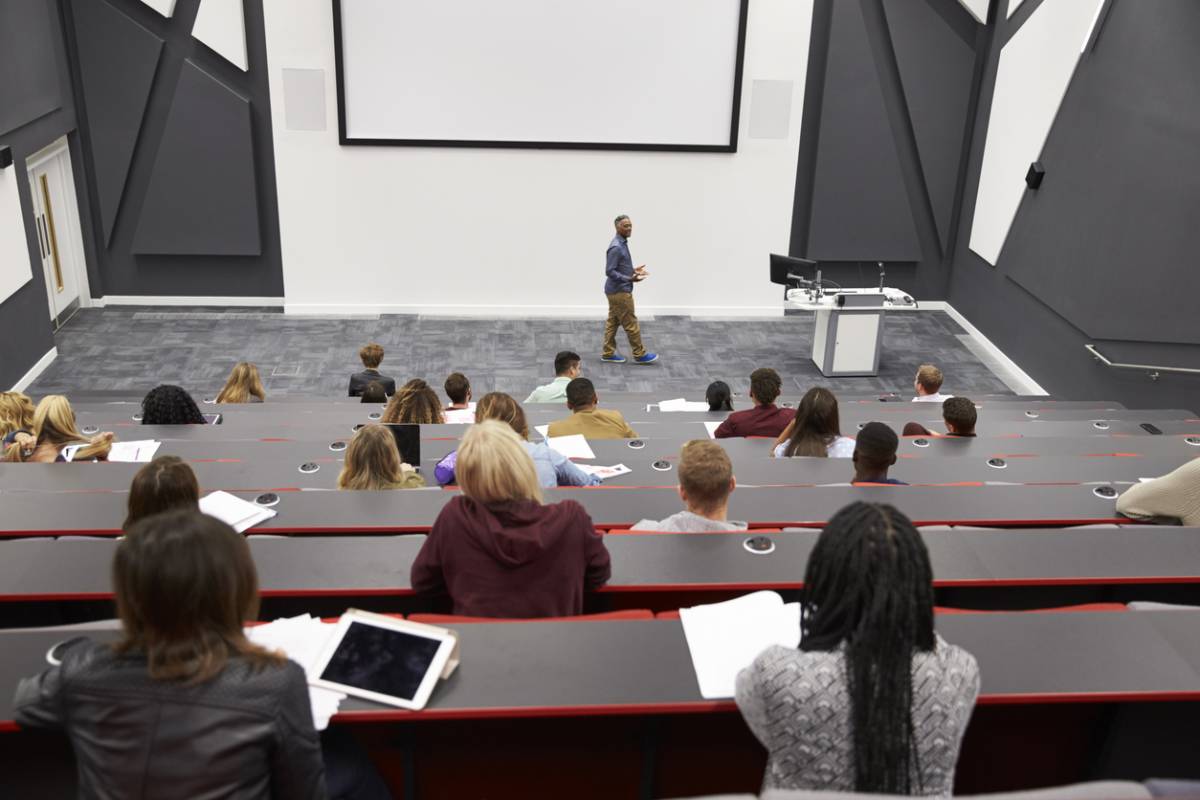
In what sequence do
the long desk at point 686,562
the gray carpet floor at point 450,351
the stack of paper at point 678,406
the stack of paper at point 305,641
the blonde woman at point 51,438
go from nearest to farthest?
1. the stack of paper at point 305,641
2. the long desk at point 686,562
3. the blonde woman at point 51,438
4. the stack of paper at point 678,406
5. the gray carpet floor at point 450,351

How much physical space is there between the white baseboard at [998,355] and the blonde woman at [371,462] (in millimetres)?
6601

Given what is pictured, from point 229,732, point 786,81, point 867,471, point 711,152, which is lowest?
point 867,471

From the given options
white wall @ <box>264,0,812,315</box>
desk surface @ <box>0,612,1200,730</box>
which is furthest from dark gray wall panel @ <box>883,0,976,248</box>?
desk surface @ <box>0,612,1200,730</box>

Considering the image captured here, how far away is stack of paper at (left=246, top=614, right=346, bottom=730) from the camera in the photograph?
2158mm

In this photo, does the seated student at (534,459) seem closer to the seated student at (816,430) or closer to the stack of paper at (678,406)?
the seated student at (816,430)

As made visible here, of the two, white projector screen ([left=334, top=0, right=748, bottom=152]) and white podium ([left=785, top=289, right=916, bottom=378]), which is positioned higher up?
white projector screen ([left=334, top=0, right=748, bottom=152])

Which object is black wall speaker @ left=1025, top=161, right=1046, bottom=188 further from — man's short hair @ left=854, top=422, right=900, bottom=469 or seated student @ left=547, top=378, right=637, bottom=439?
man's short hair @ left=854, top=422, right=900, bottom=469

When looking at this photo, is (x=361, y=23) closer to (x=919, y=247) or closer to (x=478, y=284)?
(x=478, y=284)

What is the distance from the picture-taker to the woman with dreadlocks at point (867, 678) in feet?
6.02

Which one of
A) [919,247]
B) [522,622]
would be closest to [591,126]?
[919,247]

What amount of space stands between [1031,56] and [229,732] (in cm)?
911

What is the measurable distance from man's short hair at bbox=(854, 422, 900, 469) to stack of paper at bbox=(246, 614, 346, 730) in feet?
7.27

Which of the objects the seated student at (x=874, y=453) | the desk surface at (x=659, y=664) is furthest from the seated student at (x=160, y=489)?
the seated student at (x=874, y=453)

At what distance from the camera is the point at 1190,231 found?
22.5 ft
